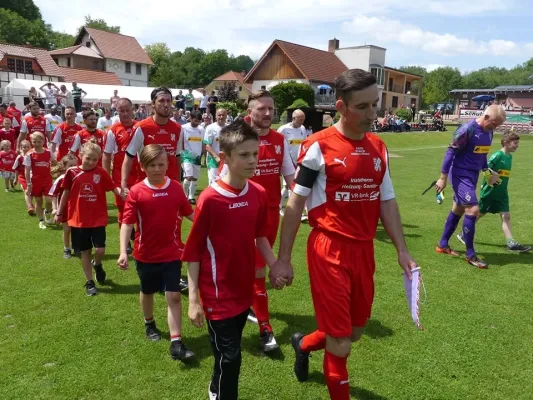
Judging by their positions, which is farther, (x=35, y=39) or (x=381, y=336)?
(x=35, y=39)

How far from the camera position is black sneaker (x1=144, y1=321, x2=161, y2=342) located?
174 inches

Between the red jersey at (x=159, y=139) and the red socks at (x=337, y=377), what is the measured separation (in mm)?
3645

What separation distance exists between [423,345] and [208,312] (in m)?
2.51

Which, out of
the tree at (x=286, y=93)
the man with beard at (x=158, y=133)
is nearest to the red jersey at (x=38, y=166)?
the man with beard at (x=158, y=133)

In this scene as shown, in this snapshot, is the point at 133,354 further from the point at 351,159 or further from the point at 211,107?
the point at 211,107

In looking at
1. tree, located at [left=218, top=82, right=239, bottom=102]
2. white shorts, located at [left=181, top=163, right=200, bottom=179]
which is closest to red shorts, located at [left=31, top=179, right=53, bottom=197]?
white shorts, located at [left=181, top=163, right=200, bottom=179]

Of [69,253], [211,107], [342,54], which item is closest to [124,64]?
[342,54]

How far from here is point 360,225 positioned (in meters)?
3.04

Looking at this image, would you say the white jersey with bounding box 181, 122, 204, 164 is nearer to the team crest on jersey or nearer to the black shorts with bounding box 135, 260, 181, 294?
the black shorts with bounding box 135, 260, 181, 294

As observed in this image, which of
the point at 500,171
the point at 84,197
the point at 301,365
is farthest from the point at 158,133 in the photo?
the point at 500,171

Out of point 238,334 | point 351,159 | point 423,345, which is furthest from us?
point 423,345

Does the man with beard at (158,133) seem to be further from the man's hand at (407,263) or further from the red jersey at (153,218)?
the man's hand at (407,263)

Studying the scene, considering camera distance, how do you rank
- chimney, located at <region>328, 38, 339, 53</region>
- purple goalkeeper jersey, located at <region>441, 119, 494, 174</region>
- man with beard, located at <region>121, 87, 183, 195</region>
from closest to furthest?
man with beard, located at <region>121, 87, 183, 195</region>
purple goalkeeper jersey, located at <region>441, 119, 494, 174</region>
chimney, located at <region>328, 38, 339, 53</region>

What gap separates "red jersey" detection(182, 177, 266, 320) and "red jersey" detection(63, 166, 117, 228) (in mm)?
3161
